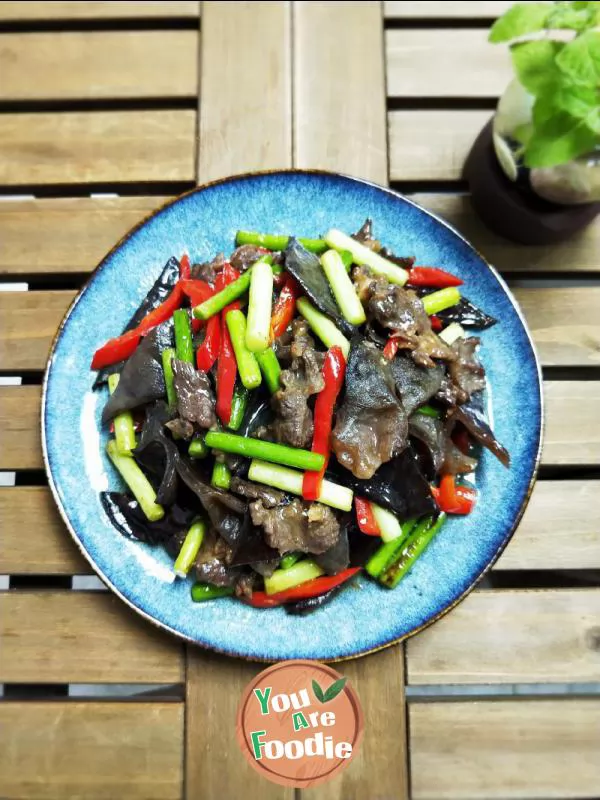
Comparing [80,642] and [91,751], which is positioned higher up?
[80,642]

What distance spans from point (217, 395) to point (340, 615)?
86cm

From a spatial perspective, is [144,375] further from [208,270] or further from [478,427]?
[478,427]

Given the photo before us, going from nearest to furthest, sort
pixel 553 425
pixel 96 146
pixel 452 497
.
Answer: pixel 452 497 → pixel 553 425 → pixel 96 146

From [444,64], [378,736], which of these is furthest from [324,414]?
[444,64]

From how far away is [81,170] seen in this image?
2.84 metres

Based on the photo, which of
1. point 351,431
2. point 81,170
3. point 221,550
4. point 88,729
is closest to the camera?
point 351,431

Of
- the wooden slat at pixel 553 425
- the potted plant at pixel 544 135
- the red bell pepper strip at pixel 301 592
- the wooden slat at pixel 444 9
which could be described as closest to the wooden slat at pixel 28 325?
the wooden slat at pixel 553 425

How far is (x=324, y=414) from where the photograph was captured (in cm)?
208

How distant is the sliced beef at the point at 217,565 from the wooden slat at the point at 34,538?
508mm

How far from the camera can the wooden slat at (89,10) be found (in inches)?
117

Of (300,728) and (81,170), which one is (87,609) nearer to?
(300,728)

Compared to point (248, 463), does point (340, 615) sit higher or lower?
lower

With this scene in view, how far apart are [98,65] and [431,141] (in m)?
1.49

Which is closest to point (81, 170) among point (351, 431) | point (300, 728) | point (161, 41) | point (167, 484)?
point (161, 41)
